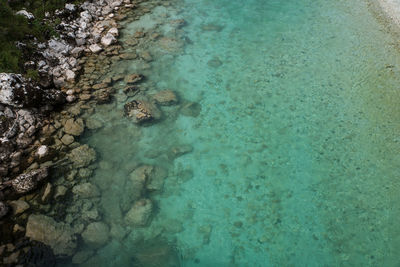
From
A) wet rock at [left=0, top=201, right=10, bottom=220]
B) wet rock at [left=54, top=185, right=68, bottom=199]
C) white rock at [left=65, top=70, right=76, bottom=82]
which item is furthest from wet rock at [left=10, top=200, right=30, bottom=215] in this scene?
white rock at [left=65, top=70, right=76, bottom=82]

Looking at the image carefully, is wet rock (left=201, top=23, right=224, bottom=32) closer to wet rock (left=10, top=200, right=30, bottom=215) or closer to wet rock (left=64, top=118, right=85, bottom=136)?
wet rock (left=64, top=118, right=85, bottom=136)

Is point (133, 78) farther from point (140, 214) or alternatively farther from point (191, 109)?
point (140, 214)

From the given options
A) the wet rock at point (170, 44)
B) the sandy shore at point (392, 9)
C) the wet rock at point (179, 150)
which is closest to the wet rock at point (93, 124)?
the wet rock at point (179, 150)

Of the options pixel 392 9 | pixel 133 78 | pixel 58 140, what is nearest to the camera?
pixel 58 140

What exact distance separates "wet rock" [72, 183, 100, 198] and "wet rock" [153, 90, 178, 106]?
353 cm

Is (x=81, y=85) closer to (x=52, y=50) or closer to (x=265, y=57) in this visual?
(x=52, y=50)

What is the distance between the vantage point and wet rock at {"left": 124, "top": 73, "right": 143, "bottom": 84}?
976 cm

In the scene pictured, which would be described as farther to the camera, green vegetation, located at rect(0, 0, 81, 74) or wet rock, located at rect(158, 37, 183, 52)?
wet rock, located at rect(158, 37, 183, 52)

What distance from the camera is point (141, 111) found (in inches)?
343

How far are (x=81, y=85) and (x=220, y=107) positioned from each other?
4.72 meters

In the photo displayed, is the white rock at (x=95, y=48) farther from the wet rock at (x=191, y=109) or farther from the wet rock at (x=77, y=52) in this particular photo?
the wet rock at (x=191, y=109)

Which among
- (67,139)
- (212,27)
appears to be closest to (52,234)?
(67,139)

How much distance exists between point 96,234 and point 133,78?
5.54m

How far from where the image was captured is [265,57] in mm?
11242
